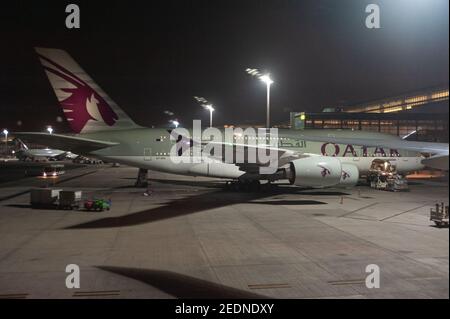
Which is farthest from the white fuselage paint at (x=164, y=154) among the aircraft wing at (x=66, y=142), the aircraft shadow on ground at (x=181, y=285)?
the aircraft shadow on ground at (x=181, y=285)

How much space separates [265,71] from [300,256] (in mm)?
17656

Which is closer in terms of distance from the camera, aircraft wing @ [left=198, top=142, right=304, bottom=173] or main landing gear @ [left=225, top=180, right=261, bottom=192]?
aircraft wing @ [left=198, top=142, right=304, bottom=173]

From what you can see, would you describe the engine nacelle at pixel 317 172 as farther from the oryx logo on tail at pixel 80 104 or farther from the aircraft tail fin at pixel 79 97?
the oryx logo on tail at pixel 80 104

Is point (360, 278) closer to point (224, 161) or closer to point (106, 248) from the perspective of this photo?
point (106, 248)

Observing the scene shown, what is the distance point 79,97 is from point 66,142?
133 inches

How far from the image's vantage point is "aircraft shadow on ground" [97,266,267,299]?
712 centimetres

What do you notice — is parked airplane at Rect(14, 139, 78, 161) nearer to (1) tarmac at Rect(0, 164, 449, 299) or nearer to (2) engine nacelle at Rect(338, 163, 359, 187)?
(1) tarmac at Rect(0, 164, 449, 299)

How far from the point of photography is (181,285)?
764 cm

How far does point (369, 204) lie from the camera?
754 inches

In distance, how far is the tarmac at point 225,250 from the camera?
7.51 m

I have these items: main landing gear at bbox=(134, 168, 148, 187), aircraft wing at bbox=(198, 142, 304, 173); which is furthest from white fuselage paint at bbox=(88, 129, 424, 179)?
main landing gear at bbox=(134, 168, 148, 187)

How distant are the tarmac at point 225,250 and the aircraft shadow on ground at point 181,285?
0.07 feet

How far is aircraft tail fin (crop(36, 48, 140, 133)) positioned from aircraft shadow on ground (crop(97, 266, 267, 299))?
17467 mm
